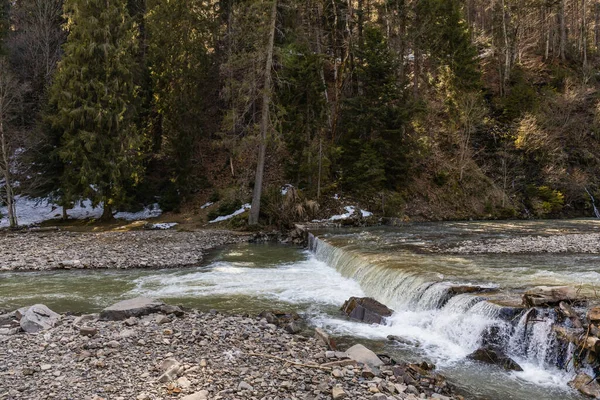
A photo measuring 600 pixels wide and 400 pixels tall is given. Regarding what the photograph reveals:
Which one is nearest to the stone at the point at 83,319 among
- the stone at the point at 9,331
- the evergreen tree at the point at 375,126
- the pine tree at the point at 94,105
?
the stone at the point at 9,331

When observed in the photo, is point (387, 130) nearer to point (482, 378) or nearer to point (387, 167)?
point (387, 167)

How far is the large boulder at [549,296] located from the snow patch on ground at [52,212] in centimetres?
2374

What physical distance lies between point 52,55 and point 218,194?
18.4m

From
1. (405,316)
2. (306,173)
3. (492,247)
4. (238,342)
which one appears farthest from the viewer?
(306,173)

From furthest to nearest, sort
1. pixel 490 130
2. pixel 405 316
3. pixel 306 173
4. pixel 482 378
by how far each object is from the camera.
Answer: pixel 490 130 → pixel 306 173 → pixel 405 316 → pixel 482 378

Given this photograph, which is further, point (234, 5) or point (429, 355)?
point (234, 5)

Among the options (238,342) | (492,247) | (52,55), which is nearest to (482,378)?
(238,342)

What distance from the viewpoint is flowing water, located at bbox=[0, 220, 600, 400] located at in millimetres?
7078

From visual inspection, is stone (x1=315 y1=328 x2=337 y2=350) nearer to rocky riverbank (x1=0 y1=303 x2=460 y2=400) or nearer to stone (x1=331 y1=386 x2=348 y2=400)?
rocky riverbank (x1=0 y1=303 x2=460 y2=400)

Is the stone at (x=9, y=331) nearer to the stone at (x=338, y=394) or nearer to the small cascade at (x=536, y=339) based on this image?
the stone at (x=338, y=394)

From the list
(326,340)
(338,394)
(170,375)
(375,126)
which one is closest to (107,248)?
(326,340)

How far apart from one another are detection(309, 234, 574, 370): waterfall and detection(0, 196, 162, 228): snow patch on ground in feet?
62.7

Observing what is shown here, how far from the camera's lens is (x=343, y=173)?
27.3m

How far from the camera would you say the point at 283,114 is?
22.7 metres
